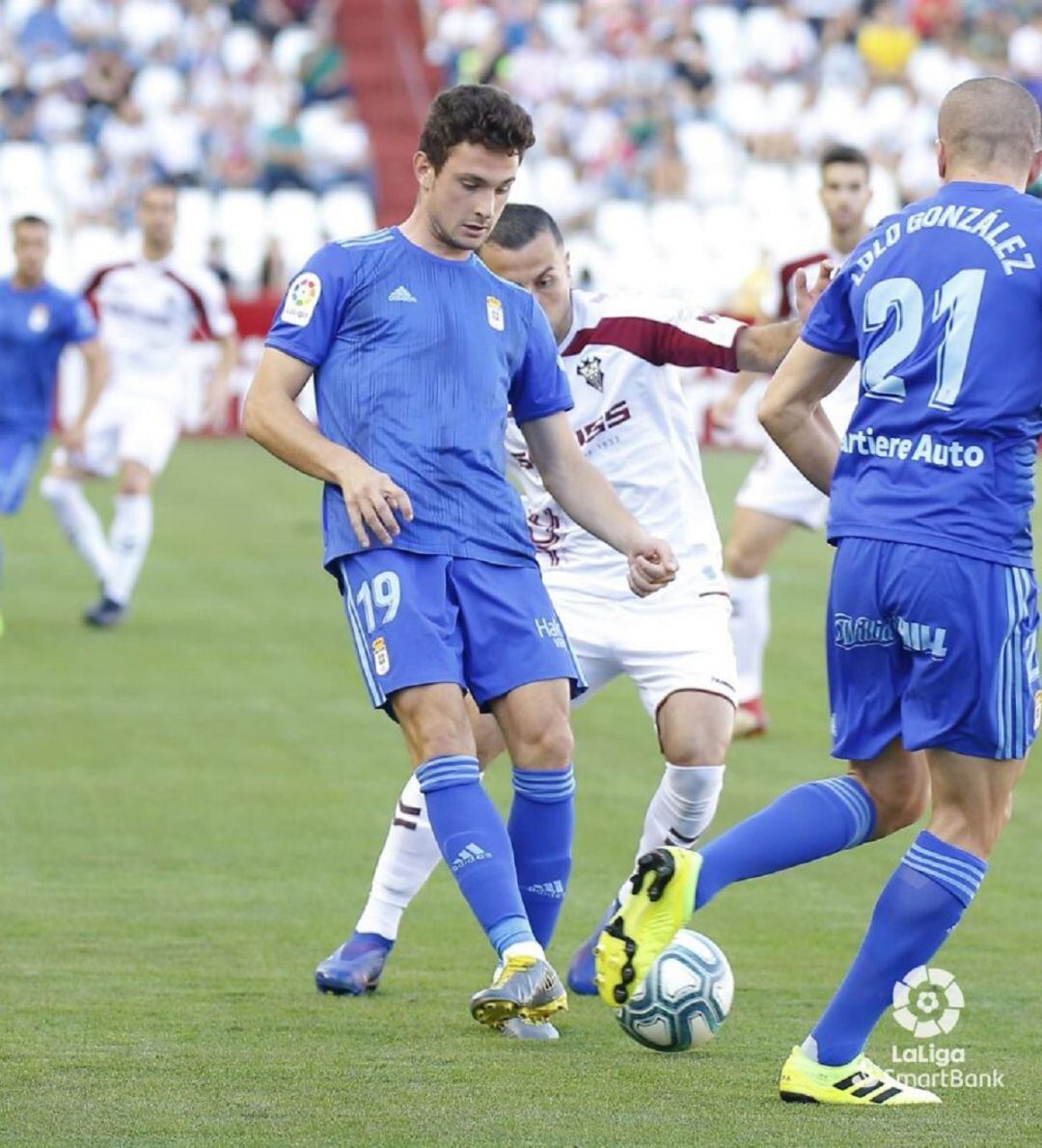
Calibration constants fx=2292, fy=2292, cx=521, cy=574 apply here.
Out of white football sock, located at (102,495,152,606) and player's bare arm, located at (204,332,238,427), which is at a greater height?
player's bare arm, located at (204,332,238,427)

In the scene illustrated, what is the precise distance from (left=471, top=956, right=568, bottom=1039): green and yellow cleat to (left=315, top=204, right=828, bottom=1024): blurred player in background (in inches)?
→ 43.4

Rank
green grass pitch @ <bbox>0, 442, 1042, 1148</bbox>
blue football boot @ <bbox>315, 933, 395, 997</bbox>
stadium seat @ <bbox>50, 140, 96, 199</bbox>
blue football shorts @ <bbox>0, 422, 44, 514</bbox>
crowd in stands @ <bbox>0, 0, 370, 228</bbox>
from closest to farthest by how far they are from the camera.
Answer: green grass pitch @ <bbox>0, 442, 1042, 1148</bbox>, blue football boot @ <bbox>315, 933, 395, 997</bbox>, blue football shorts @ <bbox>0, 422, 44, 514</bbox>, stadium seat @ <bbox>50, 140, 96, 199</bbox>, crowd in stands @ <bbox>0, 0, 370, 228</bbox>

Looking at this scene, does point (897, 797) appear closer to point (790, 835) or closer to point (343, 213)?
point (790, 835)

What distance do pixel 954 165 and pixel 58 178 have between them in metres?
22.7

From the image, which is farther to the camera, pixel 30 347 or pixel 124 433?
pixel 124 433

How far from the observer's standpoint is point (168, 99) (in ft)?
89.7

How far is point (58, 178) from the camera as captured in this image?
26641 millimetres

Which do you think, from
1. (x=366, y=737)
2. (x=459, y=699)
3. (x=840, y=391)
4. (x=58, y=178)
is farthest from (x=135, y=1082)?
(x=58, y=178)

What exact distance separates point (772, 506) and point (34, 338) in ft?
18.3

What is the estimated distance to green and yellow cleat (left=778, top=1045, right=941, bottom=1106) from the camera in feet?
16.6

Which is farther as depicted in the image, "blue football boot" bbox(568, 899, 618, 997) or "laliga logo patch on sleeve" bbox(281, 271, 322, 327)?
"blue football boot" bbox(568, 899, 618, 997)

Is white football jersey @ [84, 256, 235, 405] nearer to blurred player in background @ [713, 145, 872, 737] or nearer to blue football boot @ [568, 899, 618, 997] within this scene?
blurred player in background @ [713, 145, 872, 737]

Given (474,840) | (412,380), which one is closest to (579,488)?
(412,380)

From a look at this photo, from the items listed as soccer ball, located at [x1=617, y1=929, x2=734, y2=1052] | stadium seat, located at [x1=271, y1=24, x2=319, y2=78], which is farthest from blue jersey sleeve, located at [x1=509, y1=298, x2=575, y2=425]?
stadium seat, located at [x1=271, y1=24, x2=319, y2=78]
